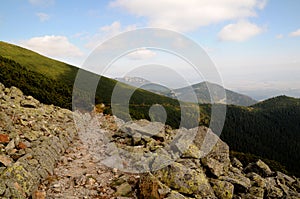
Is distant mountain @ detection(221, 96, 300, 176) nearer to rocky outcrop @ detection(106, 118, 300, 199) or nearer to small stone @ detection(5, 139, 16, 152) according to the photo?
rocky outcrop @ detection(106, 118, 300, 199)

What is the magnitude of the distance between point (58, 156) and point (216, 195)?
404 inches

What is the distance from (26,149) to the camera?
1374 centimetres

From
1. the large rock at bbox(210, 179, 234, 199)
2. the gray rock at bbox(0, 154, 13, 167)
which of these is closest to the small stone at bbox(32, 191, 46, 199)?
the gray rock at bbox(0, 154, 13, 167)

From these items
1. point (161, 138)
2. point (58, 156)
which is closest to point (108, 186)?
point (58, 156)

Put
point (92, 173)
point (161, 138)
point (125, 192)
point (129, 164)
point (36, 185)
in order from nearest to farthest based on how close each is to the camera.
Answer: point (36, 185) < point (125, 192) < point (92, 173) < point (129, 164) < point (161, 138)

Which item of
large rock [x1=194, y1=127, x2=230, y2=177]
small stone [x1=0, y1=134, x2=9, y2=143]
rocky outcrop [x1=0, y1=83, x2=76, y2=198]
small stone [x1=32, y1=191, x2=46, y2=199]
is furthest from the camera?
large rock [x1=194, y1=127, x2=230, y2=177]

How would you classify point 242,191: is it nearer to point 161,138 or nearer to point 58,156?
point 161,138

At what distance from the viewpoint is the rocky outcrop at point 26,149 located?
10172 millimetres

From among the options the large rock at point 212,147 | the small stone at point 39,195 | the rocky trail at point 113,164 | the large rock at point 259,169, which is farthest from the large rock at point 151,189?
the large rock at point 259,169

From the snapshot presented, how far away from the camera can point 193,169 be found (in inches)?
615

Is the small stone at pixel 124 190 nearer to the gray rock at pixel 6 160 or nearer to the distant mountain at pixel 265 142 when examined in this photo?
the gray rock at pixel 6 160

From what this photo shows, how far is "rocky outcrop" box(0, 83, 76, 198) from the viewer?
1017cm

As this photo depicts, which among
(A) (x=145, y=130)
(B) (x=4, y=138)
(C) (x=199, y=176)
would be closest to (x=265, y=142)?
(A) (x=145, y=130)

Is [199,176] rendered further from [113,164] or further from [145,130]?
[145,130]
